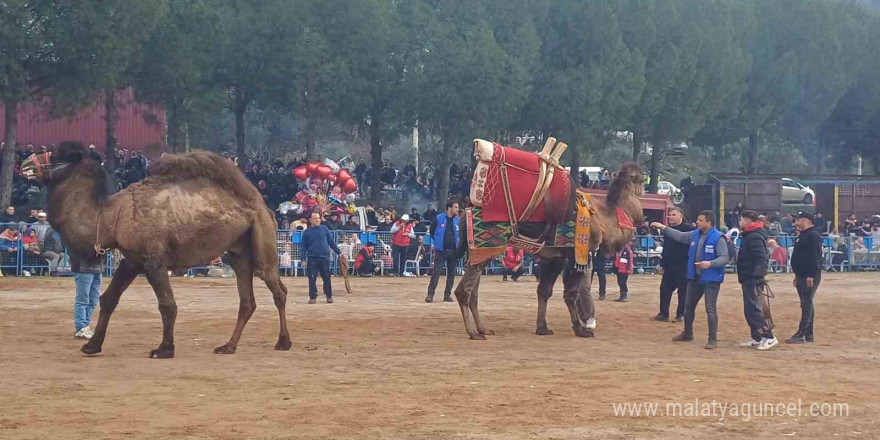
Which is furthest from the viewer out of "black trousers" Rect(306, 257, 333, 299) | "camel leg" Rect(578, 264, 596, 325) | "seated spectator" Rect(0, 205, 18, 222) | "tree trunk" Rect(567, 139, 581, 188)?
"tree trunk" Rect(567, 139, 581, 188)

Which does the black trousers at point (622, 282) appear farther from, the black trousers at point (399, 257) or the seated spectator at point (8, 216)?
the seated spectator at point (8, 216)

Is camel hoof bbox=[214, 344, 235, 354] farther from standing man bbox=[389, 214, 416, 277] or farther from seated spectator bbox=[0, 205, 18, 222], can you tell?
standing man bbox=[389, 214, 416, 277]

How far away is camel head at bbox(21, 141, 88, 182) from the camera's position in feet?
41.4

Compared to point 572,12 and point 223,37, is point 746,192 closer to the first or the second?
point 572,12

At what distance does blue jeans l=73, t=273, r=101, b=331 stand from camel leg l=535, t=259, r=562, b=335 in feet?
19.7

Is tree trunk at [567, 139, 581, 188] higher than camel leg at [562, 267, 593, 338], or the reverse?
tree trunk at [567, 139, 581, 188]

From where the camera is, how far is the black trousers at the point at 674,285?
1753 centimetres

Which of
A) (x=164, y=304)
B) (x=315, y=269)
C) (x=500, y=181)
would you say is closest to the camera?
(x=164, y=304)

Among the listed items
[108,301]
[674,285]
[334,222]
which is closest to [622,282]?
[674,285]

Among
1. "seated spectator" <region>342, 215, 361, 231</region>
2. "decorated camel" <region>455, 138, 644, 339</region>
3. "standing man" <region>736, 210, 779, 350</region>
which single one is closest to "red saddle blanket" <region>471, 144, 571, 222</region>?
"decorated camel" <region>455, 138, 644, 339</region>

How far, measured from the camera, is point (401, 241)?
29312 mm

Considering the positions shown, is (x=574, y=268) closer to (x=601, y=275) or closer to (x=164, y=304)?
(x=164, y=304)

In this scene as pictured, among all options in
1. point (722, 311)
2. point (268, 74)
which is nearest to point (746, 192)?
point (268, 74)

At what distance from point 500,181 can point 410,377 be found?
4086 mm
